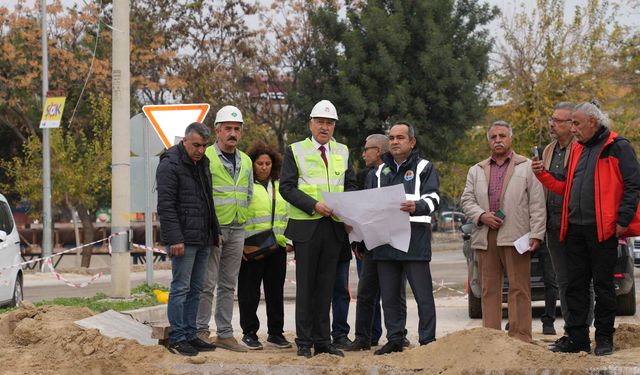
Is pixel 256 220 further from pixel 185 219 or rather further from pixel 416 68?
pixel 416 68

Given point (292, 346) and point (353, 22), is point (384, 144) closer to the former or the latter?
point (292, 346)

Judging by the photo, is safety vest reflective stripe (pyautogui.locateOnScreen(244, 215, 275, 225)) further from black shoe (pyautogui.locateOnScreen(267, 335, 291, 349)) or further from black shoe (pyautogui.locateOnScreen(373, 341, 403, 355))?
black shoe (pyautogui.locateOnScreen(373, 341, 403, 355))

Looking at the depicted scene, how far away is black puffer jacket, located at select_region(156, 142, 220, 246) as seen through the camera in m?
9.89

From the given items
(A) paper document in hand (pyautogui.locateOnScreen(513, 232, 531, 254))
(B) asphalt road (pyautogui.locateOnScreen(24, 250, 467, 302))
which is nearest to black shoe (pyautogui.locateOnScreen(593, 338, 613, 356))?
(A) paper document in hand (pyautogui.locateOnScreen(513, 232, 531, 254))

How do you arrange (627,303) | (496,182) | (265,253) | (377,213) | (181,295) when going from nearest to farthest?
(377,213) < (181,295) < (496,182) < (265,253) < (627,303)

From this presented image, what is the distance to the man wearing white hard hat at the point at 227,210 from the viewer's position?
10570 mm

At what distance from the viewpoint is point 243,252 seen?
37.0 ft

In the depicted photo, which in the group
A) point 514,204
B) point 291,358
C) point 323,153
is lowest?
point 291,358

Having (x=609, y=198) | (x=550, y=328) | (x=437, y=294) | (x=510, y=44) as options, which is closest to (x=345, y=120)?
(x=510, y=44)

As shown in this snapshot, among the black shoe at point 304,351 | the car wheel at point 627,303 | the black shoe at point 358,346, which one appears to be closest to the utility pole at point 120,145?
the black shoe at point 358,346

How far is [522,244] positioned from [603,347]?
1.19 meters

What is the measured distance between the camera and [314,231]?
9906 mm

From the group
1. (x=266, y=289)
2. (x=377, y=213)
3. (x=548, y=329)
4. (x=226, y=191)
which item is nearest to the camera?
(x=377, y=213)

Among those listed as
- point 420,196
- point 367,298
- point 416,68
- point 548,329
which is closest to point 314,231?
point 420,196
